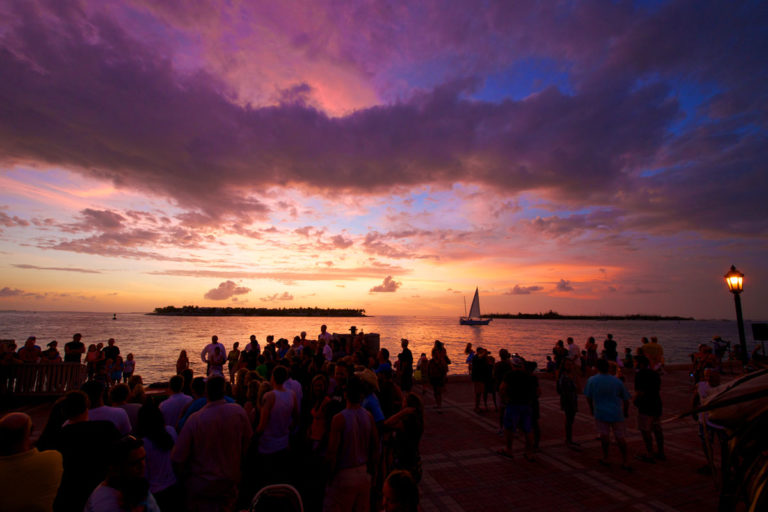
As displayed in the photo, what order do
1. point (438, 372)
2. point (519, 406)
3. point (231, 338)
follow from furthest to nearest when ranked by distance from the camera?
point (231, 338) < point (438, 372) < point (519, 406)

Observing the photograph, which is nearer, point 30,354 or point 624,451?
point 624,451

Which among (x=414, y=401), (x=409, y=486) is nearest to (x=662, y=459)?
(x=414, y=401)

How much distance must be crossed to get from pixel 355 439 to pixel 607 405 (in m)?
5.72

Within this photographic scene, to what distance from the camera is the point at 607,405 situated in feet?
21.5

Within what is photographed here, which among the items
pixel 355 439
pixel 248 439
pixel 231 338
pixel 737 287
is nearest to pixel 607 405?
pixel 355 439

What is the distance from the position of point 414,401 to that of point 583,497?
12.2 ft

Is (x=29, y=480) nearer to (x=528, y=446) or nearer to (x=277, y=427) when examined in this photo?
(x=277, y=427)

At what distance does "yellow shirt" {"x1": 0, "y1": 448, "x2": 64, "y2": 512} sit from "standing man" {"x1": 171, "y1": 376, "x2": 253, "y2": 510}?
1.01 m

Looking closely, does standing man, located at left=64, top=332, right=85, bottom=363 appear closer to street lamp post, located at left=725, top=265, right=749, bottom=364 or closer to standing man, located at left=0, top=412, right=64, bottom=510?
standing man, located at left=0, top=412, right=64, bottom=510

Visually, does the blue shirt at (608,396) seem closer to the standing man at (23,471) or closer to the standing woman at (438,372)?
the standing woman at (438,372)

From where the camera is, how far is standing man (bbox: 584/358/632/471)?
21.2 ft

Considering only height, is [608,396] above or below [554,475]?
above

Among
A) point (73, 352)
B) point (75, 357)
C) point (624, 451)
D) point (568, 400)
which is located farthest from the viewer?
point (75, 357)

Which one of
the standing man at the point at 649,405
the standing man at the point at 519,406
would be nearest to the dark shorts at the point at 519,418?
the standing man at the point at 519,406
